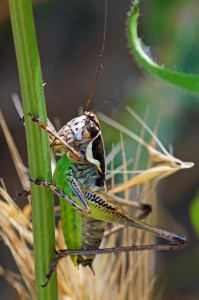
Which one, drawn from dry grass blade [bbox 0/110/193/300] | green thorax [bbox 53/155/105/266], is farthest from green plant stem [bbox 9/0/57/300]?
green thorax [bbox 53/155/105/266]

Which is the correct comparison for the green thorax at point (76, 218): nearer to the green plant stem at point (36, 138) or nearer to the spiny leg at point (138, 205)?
the spiny leg at point (138, 205)

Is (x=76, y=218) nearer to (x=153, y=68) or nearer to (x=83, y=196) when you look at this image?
(x=83, y=196)

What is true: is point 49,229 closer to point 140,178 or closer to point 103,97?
point 140,178

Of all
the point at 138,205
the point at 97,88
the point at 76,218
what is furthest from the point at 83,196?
the point at 97,88

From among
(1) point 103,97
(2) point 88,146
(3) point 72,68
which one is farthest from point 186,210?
(2) point 88,146

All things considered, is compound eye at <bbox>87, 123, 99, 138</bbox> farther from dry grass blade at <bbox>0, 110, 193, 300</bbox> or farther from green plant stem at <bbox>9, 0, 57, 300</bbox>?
green plant stem at <bbox>9, 0, 57, 300</bbox>

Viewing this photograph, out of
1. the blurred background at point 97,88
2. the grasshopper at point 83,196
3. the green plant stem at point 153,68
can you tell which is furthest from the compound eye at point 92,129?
the blurred background at point 97,88
